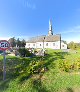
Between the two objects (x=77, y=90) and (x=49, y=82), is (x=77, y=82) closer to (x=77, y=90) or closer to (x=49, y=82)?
(x=77, y=90)

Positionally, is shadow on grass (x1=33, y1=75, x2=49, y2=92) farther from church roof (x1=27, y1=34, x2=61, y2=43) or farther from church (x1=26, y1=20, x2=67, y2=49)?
church roof (x1=27, y1=34, x2=61, y2=43)

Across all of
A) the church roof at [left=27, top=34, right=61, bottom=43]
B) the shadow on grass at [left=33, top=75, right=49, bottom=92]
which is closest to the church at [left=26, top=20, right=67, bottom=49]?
the church roof at [left=27, top=34, right=61, bottom=43]

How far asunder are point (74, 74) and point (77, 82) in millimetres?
924

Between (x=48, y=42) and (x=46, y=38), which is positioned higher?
(x=46, y=38)

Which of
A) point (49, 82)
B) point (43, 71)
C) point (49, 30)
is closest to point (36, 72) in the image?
point (43, 71)

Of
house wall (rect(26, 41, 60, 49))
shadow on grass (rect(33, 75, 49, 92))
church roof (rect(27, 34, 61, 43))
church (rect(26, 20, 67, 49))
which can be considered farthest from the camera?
church roof (rect(27, 34, 61, 43))

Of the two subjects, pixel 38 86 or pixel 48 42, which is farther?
pixel 48 42

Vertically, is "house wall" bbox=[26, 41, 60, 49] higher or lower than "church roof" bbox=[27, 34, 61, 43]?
lower

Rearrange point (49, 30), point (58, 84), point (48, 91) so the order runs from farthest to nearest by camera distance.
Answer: point (49, 30)
point (58, 84)
point (48, 91)

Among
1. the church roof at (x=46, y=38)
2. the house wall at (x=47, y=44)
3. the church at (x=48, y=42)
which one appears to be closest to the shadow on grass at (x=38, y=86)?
the church at (x=48, y=42)

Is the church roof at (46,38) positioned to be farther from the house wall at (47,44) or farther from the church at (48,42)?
the house wall at (47,44)

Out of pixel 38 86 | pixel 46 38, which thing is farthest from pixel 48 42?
pixel 38 86

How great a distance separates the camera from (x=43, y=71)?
8.49 meters

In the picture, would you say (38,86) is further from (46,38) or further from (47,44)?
(46,38)
